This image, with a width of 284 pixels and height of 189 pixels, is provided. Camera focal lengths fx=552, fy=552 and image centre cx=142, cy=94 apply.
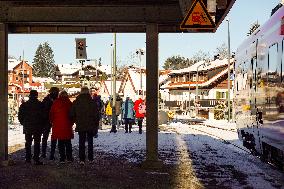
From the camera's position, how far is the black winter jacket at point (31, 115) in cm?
1248

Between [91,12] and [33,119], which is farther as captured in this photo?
[33,119]

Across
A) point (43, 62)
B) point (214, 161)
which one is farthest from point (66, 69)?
point (214, 161)

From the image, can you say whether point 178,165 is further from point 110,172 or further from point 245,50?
point 245,50

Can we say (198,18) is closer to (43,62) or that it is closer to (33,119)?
(33,119)

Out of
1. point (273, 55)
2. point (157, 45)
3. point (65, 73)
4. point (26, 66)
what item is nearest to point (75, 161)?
point (157, 45)

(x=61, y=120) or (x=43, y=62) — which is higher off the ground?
(x=43, y=62)

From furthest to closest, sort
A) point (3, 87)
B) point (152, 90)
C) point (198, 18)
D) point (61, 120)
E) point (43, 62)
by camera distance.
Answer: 1. point (43, 62)
2. point (61, 120)
3. point (3, 87)
4. point (152, 90)
5. point (198, 18)

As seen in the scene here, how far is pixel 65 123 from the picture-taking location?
42.1 feet

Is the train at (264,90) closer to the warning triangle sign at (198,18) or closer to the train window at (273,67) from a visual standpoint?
the train window at (273,67)

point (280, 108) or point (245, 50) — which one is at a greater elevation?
point (245, 50)

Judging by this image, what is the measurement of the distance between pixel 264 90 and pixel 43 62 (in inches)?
6227

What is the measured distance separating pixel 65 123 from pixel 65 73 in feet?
443

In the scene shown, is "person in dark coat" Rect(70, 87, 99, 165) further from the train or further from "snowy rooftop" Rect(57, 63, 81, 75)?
"snowy rooftop" Rect(57, 63, 81, 75)

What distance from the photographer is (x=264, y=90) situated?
1102cm
